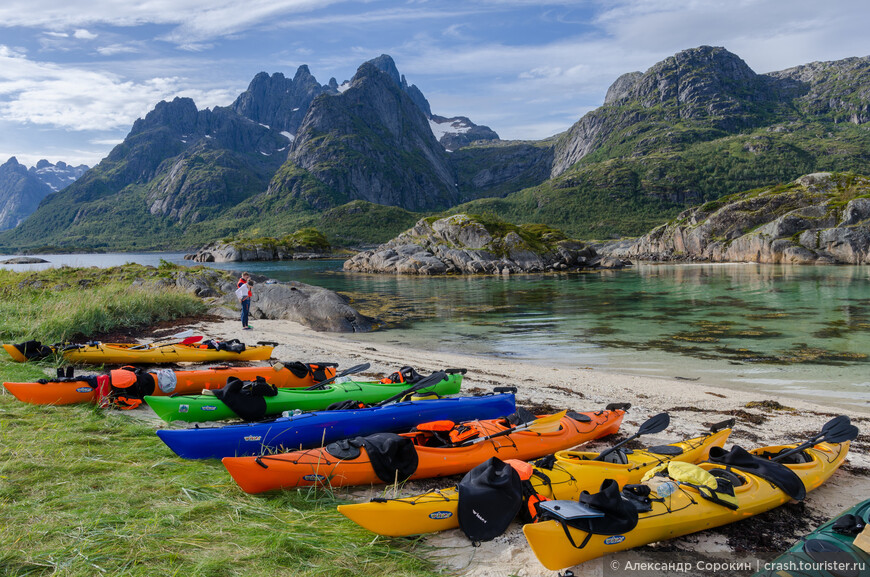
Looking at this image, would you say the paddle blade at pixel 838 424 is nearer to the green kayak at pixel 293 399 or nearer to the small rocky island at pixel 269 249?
the green kayak at pixel 293 399

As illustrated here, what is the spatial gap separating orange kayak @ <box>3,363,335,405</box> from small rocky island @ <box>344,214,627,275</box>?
44366 mm

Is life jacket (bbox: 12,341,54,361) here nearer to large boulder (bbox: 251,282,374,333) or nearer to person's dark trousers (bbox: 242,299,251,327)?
person's dark trousers (bbox: 242,299,251,327)

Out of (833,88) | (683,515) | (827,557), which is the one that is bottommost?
(683,515)

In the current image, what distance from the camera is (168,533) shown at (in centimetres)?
343

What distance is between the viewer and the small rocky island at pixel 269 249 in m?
89.6

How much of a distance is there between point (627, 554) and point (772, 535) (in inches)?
58.4

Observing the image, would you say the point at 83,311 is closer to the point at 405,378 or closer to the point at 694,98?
the point at 405,378

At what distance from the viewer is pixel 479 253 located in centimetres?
5481

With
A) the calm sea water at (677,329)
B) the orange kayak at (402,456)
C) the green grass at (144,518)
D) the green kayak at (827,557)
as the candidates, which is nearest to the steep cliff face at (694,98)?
the calm sea water at (677,329)

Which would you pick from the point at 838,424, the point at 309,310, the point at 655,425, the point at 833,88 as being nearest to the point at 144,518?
the point at 655,425

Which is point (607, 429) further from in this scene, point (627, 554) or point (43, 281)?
point (43, 281)

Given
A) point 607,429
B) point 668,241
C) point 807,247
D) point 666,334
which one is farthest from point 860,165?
point 607,429

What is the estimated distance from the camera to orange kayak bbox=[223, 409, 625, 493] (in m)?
4.28

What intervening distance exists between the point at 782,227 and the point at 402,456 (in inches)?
2695
